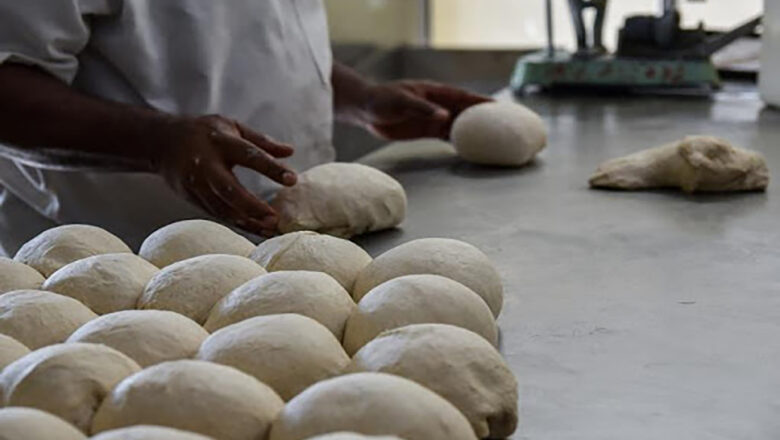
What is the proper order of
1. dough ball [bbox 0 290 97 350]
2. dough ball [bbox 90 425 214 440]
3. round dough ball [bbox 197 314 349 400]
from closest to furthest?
1. dough ball [bbox 90 425 214 440]
2. round dough ball [bbox 197 314 349 400]
3. dough ball [bbox 0 290 97 350]

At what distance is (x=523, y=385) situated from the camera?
110 cm

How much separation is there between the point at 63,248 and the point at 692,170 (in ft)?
3.74

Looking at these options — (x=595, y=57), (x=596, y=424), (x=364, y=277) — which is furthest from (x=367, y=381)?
(x=595, y=57)

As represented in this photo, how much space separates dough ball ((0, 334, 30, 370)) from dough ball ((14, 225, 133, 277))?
32 centimetres

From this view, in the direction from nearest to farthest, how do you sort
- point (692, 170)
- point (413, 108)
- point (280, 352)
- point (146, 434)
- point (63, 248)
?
point (146, 434) < point (280, 352) < point (63, 248) < point (692, 170) < point (413, 108)

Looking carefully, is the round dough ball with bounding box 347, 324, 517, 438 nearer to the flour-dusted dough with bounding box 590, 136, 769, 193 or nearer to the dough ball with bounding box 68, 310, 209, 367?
the dough ball with bounding box 68, 310, 209, 367

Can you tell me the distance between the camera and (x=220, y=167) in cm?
163

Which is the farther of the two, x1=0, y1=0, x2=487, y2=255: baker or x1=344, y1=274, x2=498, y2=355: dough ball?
x1=0, y1=0, x2=487, y2=255: baker

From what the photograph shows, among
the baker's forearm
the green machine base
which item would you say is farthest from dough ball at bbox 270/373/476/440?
the green machine base

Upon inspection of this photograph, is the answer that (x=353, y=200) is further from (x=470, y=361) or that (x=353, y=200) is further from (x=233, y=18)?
(x=470, y=361)

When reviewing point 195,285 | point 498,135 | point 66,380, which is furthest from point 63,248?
point 498,135

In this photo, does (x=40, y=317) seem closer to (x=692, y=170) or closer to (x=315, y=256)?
(x=315, y=256)

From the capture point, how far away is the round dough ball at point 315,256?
1288 millimetres

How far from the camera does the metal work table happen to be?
1035 mm
